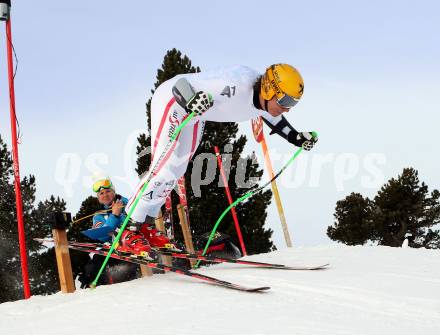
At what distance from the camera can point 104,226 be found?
654cm

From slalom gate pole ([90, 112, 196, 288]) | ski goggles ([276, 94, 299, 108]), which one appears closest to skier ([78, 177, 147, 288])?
slalom gate pole ([90, 112, 196, 288])

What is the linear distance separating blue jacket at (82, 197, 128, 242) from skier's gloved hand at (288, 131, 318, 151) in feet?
7.32

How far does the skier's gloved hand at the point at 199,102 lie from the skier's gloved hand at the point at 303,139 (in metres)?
1.51

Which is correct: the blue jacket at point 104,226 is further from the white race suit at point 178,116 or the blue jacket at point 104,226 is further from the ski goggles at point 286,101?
the ski goggles at point 286,101

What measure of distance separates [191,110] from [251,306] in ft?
5.81

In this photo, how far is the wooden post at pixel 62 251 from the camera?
15.9 feet

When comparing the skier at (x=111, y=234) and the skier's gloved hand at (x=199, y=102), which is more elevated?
the skier's gloved hand at (x=199, y=102)

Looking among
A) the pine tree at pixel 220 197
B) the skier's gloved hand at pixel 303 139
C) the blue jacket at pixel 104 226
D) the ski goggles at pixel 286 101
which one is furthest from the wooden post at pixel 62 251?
the pine tree at pixel 220 197

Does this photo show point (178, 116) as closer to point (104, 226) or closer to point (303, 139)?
point (303, 139)

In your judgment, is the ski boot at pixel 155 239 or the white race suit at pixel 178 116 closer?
the white race suit at pixel 178 116

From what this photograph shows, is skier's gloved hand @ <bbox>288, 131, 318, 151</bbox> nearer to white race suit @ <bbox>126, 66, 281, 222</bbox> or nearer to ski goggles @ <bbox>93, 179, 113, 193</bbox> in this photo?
white race suit @ <bbox>126, 66, 281, 222</bbox>

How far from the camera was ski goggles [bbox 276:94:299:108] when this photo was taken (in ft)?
15.6

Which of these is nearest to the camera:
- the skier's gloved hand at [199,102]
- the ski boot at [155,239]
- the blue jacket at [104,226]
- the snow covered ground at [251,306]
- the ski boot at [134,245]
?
the snow covered ground at [251,306]

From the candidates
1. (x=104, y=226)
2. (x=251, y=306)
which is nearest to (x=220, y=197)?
(x=104, y=226)
